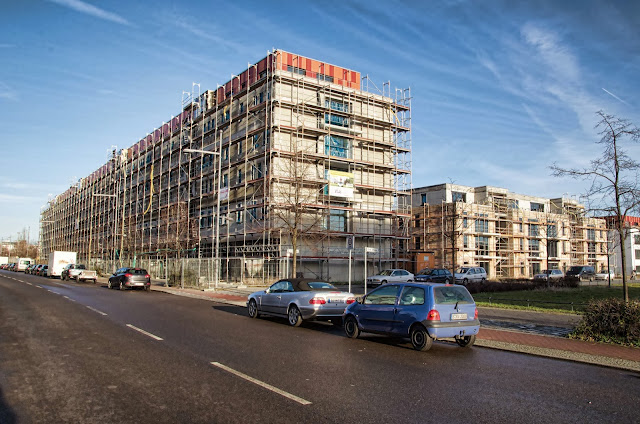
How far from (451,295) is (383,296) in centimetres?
161

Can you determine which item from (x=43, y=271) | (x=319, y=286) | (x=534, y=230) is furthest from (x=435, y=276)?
(x=43, y=271)

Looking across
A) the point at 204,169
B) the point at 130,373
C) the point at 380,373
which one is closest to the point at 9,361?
the point at 130,373

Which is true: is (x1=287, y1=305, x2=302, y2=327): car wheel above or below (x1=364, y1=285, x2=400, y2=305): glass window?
below

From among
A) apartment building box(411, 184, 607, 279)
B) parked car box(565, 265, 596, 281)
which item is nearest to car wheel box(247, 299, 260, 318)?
apartment building box(411, 184, 607, 279)

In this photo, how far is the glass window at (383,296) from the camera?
11.0 m

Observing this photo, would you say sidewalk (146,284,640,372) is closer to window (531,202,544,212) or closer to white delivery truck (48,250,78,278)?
white delivery truck (48,250,78,278)

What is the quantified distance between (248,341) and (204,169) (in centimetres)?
4223

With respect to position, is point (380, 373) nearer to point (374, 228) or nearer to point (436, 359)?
point (436, 359)

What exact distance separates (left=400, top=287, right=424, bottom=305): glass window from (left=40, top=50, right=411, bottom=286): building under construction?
2392cm

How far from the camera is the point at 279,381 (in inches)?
269

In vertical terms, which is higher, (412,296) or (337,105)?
(337,105)

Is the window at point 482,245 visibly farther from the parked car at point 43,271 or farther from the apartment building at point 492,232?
the parked car at point 43,271

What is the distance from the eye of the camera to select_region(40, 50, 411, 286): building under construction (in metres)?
39.4

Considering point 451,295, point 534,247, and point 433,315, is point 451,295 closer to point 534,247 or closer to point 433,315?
point 433,315
